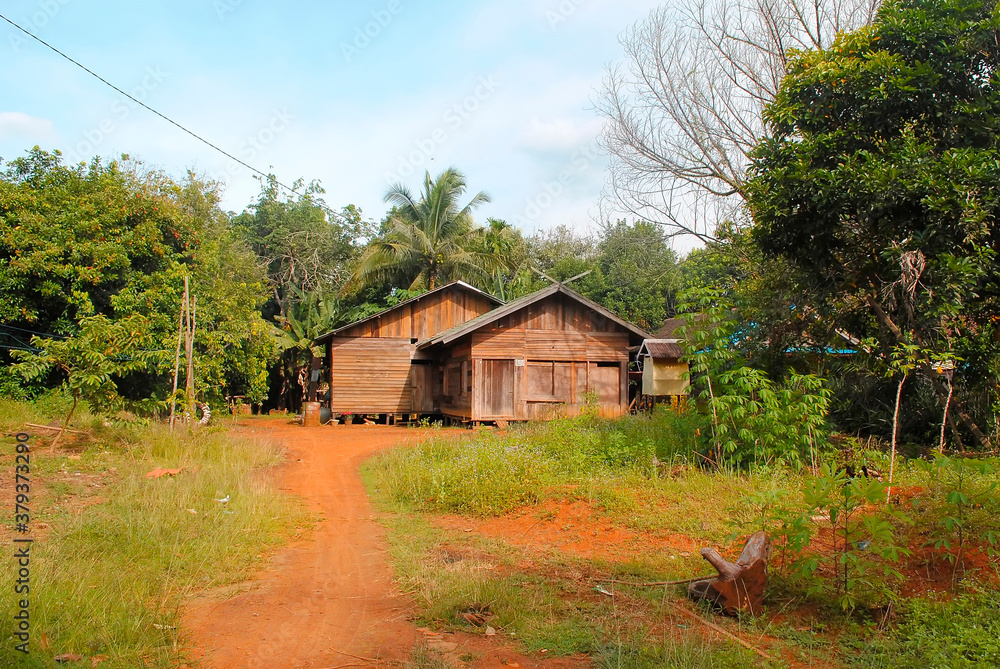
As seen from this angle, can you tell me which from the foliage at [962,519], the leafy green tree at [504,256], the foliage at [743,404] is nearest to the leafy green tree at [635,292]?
the leafy green tree at [504,256]

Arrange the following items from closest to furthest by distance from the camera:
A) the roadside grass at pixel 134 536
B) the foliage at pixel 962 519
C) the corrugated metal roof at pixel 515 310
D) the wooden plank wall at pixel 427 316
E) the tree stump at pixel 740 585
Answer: the roadside grass at pixel 134 536 → the tree stump at pixel 740 585 → the foliage at pixel 962 519 → the corrugated metal roof at pixel 515 310 → the wooden plank wall at pixel 427 316

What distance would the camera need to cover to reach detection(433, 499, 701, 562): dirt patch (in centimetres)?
685

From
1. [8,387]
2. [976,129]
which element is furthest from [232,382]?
[976,129]

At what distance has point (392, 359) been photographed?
24016 mm

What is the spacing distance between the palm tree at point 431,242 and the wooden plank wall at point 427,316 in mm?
4304

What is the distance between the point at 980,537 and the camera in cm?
579

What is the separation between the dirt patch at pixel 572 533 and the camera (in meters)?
6.85

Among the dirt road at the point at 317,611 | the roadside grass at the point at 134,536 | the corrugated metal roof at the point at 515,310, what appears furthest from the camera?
the corrugated metal roof at the point at 515,310

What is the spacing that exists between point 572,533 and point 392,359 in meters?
17.1

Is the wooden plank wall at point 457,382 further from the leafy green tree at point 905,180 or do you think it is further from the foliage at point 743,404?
the leafy green tree at point 905,180

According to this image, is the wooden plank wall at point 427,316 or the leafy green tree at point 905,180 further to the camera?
the wooden plank wall at point 427,316

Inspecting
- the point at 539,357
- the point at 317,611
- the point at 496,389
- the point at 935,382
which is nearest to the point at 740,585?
the point at 317,611

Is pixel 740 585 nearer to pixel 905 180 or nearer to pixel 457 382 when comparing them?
pixel 905 180

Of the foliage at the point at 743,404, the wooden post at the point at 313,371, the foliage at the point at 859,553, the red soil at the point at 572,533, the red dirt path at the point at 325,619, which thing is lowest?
the red dirt path at the point at 325,619
